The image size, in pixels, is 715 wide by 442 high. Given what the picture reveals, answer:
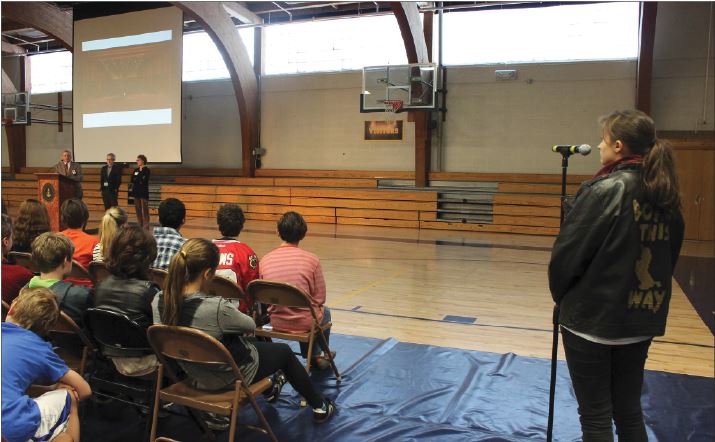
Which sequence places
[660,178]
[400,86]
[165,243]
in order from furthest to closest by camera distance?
[400,86] → [165,243] → [660,178]

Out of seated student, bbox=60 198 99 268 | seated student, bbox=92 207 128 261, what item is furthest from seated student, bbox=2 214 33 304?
seated student, bbox=60 198 99 268

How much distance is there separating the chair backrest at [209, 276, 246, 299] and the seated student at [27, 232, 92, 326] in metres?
0.66

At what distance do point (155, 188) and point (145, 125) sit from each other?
3581 millimetres

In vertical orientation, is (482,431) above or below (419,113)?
below

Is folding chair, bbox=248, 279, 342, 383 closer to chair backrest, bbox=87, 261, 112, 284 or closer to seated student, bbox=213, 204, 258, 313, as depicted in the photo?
seated student, bbox=213, 204, 258, 313

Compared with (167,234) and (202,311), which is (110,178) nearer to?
(167,234)

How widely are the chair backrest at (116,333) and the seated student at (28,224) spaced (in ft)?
5.40

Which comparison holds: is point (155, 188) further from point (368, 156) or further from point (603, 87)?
point (603, 87)

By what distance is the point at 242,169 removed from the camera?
561 inches

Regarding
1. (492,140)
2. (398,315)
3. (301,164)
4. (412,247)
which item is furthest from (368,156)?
(398,315)

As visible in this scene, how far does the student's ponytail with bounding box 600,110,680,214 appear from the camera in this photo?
164cm

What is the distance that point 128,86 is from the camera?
12.0m

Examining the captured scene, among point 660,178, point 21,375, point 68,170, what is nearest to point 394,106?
point 68,170

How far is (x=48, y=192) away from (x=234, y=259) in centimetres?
638
